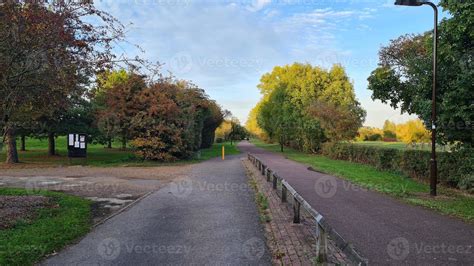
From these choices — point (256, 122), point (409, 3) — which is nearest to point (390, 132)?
point (256, 122)

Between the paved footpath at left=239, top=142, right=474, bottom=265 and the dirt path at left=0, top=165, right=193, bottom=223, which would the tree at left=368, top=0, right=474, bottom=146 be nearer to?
the paved footpath at left=239, top=142, right=474, bottom=265

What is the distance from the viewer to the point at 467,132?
12.2 meters

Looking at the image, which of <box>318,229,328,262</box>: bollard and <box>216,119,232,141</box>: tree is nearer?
<box>318,229,328,262</box>: bollard

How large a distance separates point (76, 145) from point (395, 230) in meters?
20.9

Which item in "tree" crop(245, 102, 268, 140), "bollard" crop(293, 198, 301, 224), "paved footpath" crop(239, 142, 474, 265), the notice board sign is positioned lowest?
"paved footpath" crop(239, 142, 474, 265)

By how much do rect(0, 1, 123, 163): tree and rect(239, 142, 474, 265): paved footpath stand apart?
22.2ft

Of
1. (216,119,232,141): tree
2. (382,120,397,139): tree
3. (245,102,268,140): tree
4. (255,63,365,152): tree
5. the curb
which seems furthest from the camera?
(216,119,232,141): tree

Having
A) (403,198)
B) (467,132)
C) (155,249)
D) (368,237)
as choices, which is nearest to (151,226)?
(155,249)

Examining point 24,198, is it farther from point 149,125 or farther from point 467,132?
point 149,125

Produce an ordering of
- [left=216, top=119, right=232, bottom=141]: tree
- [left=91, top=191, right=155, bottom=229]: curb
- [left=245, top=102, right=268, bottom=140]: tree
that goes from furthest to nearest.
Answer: [left=216, top=119, right=232, bottom=141]: tree
[left=245, top=102, right=268, bottom=140]: tree
[left=91, top=191, right=155, bottom=229]: curb

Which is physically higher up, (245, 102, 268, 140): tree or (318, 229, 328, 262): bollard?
(245, 102, 268, 140): tree

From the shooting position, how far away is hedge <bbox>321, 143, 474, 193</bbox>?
1252 cm

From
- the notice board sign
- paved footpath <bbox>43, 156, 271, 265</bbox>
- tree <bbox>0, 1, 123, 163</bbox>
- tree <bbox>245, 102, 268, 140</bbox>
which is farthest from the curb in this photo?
tree <bbox>245, 102, 268, 140</bbox>

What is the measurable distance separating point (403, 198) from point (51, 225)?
9575 mm
